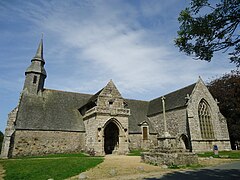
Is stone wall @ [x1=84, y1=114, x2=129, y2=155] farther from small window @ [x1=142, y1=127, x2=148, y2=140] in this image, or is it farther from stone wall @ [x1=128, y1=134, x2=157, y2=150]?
small window @ [x1=142, y1=127, x2=148, y2=140]

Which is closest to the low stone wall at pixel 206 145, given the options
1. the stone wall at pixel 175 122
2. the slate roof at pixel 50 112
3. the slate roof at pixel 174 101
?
the stone wall at pixel 175 122

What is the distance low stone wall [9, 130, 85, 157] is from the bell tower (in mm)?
6412

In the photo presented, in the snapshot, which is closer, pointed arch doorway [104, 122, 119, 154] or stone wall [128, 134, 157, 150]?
pointed arch doorway [104, 122, 119, 154]

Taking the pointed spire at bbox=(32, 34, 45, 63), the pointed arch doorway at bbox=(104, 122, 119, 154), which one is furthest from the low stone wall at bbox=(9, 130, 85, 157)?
the pointed spire at bbox=(32, 34, 45, 63)

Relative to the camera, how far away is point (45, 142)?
18.8 metres

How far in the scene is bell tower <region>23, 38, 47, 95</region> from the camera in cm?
2283

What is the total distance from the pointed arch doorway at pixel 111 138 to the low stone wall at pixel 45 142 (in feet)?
9.32

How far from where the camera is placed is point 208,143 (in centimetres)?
2084

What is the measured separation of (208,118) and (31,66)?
24383 mm

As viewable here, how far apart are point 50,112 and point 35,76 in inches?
229

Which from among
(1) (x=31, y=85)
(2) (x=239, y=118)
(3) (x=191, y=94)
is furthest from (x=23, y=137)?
(2) (x=239, y=118)

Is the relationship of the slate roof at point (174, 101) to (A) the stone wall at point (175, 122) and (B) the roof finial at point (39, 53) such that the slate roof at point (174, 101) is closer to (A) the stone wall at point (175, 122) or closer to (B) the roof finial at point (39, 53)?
(A) the stone wall at point (175, 122)

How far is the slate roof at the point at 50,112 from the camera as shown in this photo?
1919cm

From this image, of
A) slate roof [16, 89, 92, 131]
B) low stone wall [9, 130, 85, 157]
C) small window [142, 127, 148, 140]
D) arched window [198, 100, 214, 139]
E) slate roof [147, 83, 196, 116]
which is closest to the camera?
low stone wall [9, 130, 85, 157]
